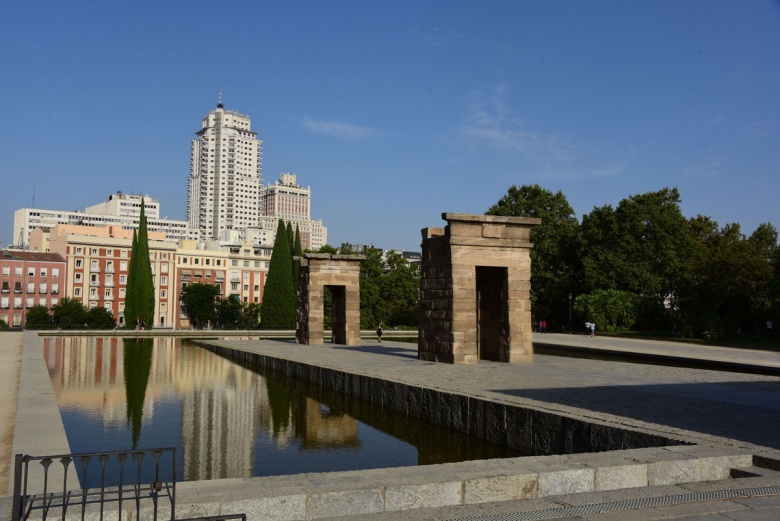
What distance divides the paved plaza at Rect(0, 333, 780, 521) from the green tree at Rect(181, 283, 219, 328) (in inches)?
2810

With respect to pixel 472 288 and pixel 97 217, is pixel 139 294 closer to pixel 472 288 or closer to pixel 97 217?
pixel 472 288

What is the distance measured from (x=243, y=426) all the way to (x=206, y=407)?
7.37 feet

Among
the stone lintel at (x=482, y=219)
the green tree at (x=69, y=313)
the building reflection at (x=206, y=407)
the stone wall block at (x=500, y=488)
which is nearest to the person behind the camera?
the stone wall block at (x=500, y=488)

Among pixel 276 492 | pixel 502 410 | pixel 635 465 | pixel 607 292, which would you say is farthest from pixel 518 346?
pixel 607 292

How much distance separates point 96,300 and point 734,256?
74.8 m

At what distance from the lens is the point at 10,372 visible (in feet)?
57.8

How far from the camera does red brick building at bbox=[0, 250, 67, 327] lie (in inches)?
3255

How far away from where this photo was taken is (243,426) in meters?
12.2

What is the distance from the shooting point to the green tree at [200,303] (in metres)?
89.6

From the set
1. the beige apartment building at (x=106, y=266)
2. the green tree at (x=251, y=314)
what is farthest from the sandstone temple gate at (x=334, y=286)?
the beige apartment building at (x=106, y=266)

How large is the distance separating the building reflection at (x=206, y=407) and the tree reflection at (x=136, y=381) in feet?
0.06

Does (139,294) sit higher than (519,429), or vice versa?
(139,294)

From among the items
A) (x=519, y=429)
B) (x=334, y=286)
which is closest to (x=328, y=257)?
(x=334, y=286)

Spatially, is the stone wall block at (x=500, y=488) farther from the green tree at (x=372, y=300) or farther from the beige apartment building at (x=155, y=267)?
the beige apartment building at (x=155, y=267)
